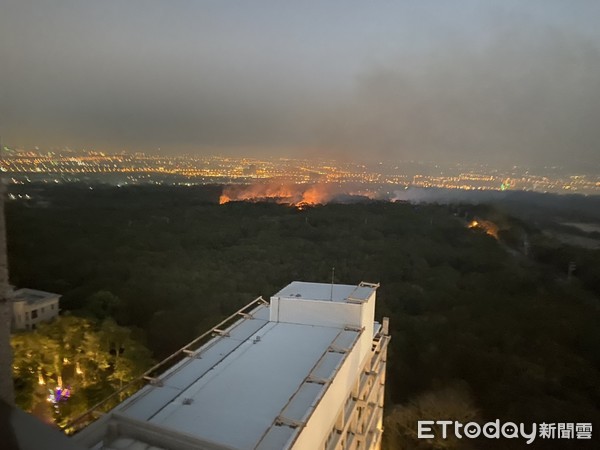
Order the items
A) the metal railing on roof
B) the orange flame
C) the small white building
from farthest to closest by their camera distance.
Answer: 1. the orange flame
2. the small white building
3. the metal railing on roof

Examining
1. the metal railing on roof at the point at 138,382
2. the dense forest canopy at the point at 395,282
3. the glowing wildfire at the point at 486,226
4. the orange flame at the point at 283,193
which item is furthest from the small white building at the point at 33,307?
the orange flame at the point at 283,193

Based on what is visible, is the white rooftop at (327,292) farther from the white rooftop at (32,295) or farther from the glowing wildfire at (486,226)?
the glowing wildfire at (486,226)

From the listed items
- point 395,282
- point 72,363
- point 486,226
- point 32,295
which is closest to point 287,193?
point 486,226

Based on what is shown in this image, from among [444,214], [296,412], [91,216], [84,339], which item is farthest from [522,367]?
[444,214]

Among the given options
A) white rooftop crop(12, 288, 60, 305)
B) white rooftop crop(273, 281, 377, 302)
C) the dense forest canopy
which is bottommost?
the dense forest canopy

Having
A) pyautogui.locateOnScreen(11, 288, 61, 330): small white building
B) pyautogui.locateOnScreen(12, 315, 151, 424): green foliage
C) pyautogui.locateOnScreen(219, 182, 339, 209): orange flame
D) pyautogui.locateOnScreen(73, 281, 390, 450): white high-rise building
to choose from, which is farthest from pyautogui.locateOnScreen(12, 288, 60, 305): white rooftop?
pyautogui.locateOnScreen(219, 182, 339, 209): orange flame

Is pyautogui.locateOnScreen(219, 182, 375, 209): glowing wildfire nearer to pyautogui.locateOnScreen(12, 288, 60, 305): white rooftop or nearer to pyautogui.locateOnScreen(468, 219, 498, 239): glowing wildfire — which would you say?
pyautogui.locateOnScreen(468, 219, 498, 239): glowing wildfire
